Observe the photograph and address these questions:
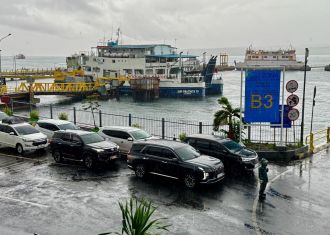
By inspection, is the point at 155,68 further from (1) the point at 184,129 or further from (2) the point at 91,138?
(2) the point at 91,138

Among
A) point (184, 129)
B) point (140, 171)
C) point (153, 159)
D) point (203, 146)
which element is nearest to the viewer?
point (153, 159)

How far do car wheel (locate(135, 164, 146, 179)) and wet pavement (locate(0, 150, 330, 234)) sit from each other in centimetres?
23

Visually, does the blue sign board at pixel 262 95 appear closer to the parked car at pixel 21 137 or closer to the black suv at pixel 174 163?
the black suv at pixel 174 163

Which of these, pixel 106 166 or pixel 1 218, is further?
pixel 106 166

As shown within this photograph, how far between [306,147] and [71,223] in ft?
44.8

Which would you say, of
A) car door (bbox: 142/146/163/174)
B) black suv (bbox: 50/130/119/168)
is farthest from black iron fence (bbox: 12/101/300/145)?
car door (bbox: 142/146/163/174)

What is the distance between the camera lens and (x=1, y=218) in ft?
42.3

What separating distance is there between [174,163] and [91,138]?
5.57 metres

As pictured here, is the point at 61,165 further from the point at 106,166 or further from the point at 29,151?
the point at 29,151

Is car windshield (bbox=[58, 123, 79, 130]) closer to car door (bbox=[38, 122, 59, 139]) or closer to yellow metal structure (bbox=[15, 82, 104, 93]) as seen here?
car door (bbox=[38, 122, 59, 139])

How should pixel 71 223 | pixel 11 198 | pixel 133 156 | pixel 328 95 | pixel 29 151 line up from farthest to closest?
pixel 328 95
pixel 29 151
pixel 133 156
pixel 11 198
pixel 71 223

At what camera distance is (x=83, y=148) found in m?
19.2

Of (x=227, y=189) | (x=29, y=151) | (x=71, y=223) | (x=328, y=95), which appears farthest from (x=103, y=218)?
(x=328, y=95)

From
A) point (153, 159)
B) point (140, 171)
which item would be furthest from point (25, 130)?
point (153, 159)
